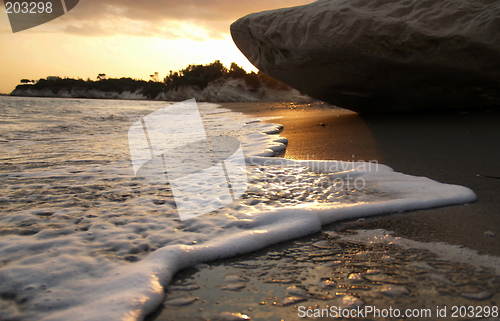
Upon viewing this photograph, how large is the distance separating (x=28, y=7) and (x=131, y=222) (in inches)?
141

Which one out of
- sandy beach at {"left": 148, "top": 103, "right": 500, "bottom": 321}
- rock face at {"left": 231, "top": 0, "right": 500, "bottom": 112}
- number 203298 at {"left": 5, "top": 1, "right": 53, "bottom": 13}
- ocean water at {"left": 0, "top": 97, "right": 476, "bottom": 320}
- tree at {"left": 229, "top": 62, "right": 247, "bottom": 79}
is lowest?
sandy beach at {"left": 148, "top": 103, "right": 500, "bottom": 321}

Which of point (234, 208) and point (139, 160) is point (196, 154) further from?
point (234, 208)

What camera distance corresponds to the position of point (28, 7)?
12.8ft

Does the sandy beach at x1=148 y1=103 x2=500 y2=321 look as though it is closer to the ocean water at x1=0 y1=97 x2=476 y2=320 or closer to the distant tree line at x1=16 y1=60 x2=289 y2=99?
the ocean water at x1=0 y1=97 x2=476 y2=320

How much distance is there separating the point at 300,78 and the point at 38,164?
13.7 ft

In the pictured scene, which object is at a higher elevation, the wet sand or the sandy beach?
the wet sand

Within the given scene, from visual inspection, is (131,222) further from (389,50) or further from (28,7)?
(389,50)

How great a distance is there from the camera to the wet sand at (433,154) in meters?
1.64


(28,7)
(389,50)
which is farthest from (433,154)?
(28,7)

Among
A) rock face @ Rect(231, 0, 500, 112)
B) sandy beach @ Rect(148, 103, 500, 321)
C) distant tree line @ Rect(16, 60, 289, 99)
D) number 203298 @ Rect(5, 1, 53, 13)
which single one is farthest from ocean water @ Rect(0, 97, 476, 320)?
distant tree line @ Rect(16, 60, 289, 99)

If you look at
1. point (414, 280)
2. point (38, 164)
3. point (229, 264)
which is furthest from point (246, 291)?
point (38, 164)

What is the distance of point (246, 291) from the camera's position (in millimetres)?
1188

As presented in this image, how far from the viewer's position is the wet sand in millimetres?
1644

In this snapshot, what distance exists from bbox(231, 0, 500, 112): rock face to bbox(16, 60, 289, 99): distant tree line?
33.8 metres
